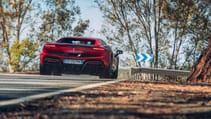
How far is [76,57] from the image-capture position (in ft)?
50.5

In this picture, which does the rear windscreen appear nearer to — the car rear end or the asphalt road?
the car rear end

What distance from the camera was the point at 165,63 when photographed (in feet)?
140

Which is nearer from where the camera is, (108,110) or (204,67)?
(108,110)

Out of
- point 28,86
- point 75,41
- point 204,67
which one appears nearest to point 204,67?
point 204,67

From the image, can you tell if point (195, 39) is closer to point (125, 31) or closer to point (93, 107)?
point (125, 31)

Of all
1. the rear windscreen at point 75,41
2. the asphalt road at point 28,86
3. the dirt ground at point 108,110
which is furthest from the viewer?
the rear windscreen at point 75,41

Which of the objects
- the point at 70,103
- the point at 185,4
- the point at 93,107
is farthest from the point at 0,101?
the point at 185,4

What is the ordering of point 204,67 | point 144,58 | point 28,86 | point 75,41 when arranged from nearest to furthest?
1. point 28,86
2. point 204,67
3. point 75,41
4. point 144,58

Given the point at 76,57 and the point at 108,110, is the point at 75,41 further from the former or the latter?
the point at 108,110

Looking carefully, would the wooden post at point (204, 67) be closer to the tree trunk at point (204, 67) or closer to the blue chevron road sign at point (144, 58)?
the tree trunk at point (204, 67)

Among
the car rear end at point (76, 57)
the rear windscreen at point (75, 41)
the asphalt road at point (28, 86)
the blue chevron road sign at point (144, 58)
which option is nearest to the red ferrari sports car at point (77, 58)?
the car rear end at point (76, 57)

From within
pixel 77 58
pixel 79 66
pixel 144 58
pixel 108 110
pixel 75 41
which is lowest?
pixel 108 110

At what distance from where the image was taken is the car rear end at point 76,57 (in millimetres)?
15359

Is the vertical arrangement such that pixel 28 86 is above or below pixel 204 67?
below
